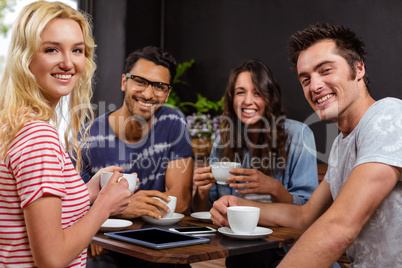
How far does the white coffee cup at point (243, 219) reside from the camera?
1.46 m

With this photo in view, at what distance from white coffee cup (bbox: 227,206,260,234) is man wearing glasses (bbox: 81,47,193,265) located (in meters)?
0.88

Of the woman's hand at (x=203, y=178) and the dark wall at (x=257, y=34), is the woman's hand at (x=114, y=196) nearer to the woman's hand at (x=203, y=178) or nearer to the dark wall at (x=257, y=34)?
the woman's hand at (x=203, y=178)

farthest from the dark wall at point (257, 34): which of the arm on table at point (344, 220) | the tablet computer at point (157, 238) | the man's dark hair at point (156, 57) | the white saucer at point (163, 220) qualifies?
the tablet computer at point (157, 238)

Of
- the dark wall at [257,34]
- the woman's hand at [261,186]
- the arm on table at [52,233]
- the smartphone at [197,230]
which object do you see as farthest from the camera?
the dark wall at [257,34]

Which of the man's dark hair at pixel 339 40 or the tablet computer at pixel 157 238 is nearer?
the tablet computer at pixel 157 238

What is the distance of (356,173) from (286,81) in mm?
2925

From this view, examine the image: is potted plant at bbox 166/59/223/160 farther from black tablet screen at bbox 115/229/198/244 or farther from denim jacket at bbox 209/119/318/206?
black tablet screen at bbox 115/229/198/244

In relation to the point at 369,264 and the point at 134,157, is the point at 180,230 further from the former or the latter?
the point at 134,157

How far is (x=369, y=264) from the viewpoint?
4.46 ft

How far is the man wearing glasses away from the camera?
2.47 metres

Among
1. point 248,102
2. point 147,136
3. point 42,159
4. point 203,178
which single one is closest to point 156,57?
point 147,136

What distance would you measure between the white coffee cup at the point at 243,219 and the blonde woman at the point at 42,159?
0.41 metres

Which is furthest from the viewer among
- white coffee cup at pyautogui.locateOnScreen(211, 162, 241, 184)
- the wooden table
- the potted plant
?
the potted plant

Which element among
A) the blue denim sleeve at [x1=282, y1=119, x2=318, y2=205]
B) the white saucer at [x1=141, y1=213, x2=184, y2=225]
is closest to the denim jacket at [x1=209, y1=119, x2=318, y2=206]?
the blue denim sleeve at [x1=282, y1=119, x2=318, y2=205]
